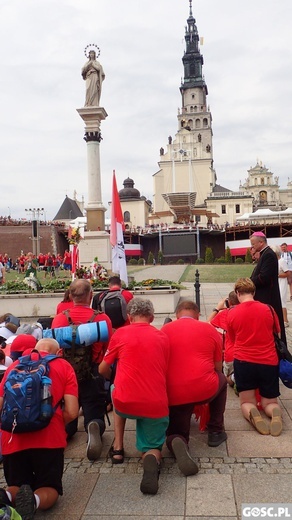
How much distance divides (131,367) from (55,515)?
1276 millimetres

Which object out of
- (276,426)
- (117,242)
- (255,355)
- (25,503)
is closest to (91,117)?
(117,242)

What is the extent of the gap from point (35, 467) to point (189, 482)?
1.29 metres

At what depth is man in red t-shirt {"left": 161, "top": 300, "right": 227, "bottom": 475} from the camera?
4375 mm

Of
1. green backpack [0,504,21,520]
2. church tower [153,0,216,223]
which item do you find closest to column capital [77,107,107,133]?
green backpack [0,504,21,520]

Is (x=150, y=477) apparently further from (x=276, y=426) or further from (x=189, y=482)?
(x=276, y=426)

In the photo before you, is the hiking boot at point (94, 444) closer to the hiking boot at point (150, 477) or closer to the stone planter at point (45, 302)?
the hiking boot at point (150, 477)

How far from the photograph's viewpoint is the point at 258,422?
16.2 ft

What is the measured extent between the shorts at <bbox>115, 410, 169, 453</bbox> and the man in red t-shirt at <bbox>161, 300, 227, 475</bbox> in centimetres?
15

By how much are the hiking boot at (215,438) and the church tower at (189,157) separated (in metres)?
61.3

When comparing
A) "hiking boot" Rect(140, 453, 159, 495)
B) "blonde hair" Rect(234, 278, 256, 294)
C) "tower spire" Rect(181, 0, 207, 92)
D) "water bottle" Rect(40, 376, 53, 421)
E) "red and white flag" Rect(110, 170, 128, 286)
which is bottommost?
"hiking boot" Rect(140, 453, 159, 495)

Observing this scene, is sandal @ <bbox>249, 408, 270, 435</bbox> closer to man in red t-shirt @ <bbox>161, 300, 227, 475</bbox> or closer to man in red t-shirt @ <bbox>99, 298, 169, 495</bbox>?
man in red t-shirt @ <bbox>161, 300, 227, 475</bbox>

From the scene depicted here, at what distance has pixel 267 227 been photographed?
5103 centimetres

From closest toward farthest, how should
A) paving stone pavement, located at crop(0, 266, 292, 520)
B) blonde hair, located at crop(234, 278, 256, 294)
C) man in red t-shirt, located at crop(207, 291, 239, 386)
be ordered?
1. paving stone pavement, located at crop(0, 266, 292, 520)
2. blonde hair, located at crop(234, 278, 256, 294)
3. man in red t-shirt, located at crop(207, 291, 239, 386)

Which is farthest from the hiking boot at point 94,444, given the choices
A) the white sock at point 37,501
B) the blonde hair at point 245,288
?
the blonde hair at point 245,288
